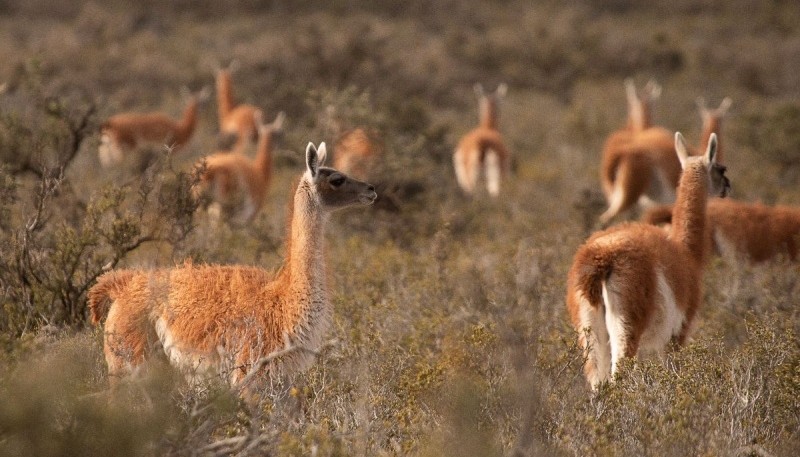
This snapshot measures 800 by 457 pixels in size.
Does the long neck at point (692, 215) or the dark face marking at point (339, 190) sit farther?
the long neck at point (692, 215)

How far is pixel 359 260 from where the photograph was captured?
339 inches

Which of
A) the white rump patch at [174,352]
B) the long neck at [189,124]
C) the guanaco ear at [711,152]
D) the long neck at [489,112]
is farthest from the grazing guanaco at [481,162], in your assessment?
the white rump patch at [174,352]

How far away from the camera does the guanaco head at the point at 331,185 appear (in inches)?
213

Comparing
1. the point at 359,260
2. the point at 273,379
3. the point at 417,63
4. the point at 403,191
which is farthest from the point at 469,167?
the point at 417,63

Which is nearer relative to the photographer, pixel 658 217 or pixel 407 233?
pixel 658 217

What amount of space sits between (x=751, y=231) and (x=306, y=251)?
5.35 metres

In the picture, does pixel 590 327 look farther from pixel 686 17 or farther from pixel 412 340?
pixel 686 17

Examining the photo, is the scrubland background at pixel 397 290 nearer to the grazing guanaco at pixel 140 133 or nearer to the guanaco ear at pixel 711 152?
the grazing guanaco at pixel 140 133

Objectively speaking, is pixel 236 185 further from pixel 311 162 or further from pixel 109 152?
pixel 311 162

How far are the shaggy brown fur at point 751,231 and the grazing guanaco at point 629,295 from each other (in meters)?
2.93

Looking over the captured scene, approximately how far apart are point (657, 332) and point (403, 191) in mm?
5677

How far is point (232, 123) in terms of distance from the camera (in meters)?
15.7

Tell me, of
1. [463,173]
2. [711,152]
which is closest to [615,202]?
[463,173]

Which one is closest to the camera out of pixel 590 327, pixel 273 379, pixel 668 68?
pixel 273 379
